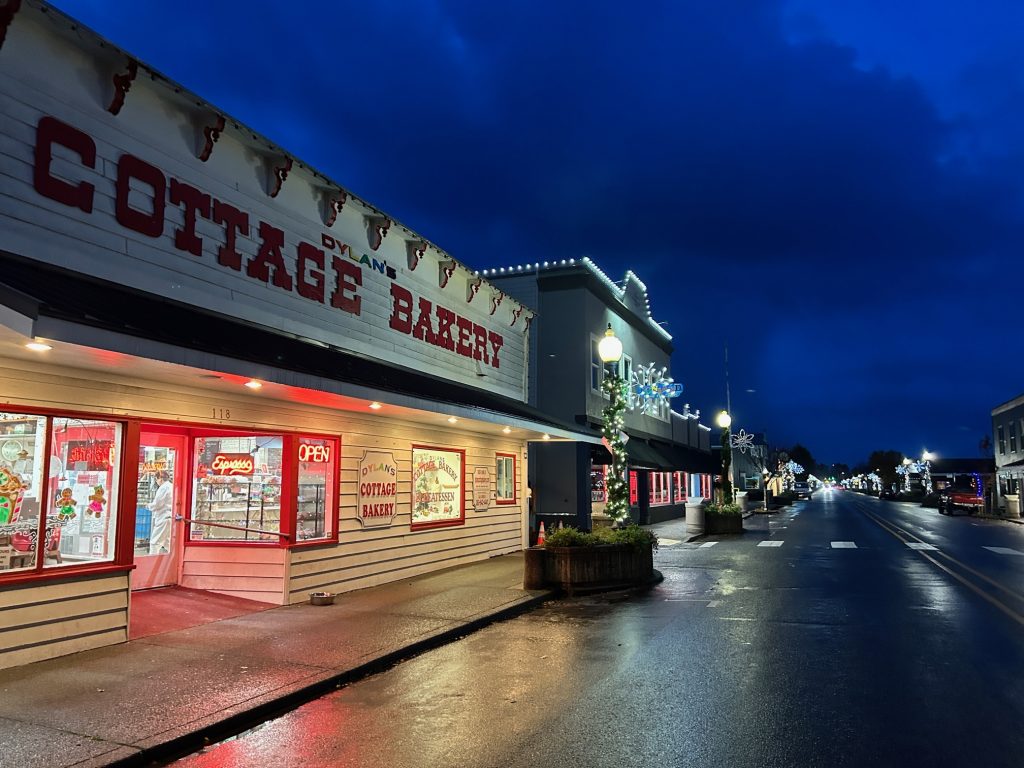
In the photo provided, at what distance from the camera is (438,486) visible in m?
14.9

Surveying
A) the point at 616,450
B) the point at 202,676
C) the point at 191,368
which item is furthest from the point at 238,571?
the point at 616,450

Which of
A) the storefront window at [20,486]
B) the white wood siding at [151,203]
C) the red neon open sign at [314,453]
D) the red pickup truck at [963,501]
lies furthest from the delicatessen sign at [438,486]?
the red pickup truck at [963,501]

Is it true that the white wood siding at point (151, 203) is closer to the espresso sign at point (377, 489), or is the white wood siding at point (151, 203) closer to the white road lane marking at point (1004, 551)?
the espresso sign at point (377, 489)

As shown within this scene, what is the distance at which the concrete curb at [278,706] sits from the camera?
205 inches

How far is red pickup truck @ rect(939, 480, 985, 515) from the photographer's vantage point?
147 feet

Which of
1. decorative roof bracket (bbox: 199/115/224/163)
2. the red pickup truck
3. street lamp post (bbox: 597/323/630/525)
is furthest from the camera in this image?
the red pickup truck

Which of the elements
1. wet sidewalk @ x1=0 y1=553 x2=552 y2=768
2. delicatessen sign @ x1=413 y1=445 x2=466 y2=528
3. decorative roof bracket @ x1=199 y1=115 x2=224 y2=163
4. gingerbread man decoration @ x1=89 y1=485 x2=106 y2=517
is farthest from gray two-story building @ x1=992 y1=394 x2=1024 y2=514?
gingerbread man decoration @ x1=89 y1=485 x2=106 y2=517

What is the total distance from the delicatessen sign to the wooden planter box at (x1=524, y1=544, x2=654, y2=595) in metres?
2.53

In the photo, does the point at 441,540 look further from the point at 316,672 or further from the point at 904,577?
the point at 904,577

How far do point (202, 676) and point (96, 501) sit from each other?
8.48ft

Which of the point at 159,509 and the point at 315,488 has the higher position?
the point at 315,488

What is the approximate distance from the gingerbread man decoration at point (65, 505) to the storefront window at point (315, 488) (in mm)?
3253

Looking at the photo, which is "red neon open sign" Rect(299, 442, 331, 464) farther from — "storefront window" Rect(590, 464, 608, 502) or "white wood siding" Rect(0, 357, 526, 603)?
"storefront window" Rect(590, 464, 608, 502)

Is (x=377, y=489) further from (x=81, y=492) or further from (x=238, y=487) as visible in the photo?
(x=81, y=492)
